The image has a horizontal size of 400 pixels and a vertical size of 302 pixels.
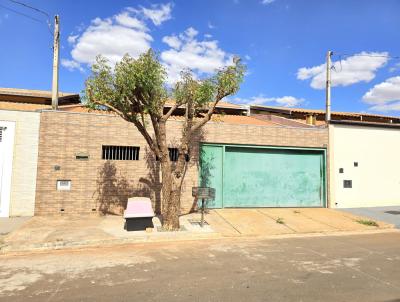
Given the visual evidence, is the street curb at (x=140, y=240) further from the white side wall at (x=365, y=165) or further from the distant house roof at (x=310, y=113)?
the distant house roof at (x=310, y=113)

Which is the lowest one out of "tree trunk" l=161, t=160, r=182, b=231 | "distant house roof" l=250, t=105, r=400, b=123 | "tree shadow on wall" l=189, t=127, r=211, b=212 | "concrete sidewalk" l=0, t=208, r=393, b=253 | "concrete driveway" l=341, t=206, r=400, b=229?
"concrete sidewalk" l=0, t=208, r=393, b=253

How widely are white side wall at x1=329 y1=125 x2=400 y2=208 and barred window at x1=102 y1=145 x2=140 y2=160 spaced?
8.91m

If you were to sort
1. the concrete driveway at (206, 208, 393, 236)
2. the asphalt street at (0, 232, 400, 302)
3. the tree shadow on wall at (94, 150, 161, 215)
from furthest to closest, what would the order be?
the tree shadow on wall at (94, 150, 161, 215) → the concrete driveway at (206, 208, 393, 236) → the asphalt street at (0, 232, 400, 302)

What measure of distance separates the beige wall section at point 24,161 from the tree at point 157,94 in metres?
3.35

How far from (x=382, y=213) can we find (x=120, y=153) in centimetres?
1103

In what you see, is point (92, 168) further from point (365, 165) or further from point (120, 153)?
point (365, 165)

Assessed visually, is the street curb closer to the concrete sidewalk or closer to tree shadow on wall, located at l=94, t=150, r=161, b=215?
the concrete sidewalk

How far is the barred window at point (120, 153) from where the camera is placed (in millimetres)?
12219

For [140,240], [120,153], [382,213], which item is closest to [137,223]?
[140,240]

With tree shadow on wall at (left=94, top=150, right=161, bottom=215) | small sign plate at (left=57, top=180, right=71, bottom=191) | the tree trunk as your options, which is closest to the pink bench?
the tree trunk

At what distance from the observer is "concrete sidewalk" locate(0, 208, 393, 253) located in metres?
8.38

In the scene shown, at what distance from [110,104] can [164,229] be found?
3969mm

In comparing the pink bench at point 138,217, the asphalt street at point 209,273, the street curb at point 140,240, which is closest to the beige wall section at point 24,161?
the street curb at point 140,240

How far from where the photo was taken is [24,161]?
1137cm
